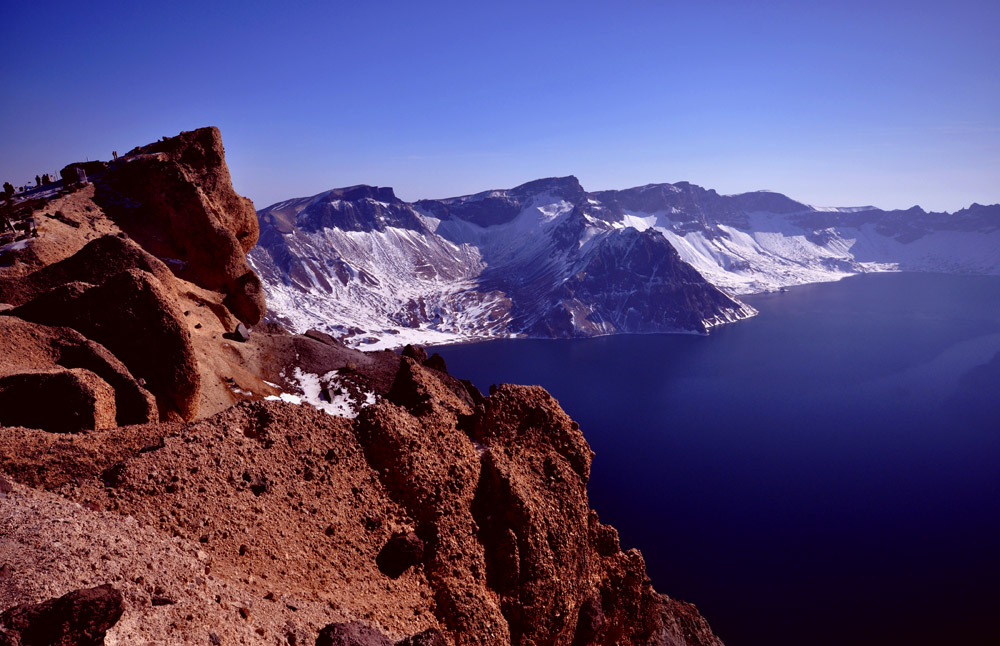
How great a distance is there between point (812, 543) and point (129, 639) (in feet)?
273

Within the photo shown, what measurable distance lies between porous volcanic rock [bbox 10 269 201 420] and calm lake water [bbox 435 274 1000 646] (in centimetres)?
5754

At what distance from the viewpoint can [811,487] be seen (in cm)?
8850

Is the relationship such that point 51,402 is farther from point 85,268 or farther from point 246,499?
point 85,268

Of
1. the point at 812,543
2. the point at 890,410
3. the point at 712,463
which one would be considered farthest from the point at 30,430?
the point at 890,410

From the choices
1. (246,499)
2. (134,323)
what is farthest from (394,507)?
(134,323)

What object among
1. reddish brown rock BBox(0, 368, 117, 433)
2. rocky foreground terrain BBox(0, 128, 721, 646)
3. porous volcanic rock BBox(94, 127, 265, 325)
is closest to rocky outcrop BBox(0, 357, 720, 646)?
rocky foreground terrain BBox(0, 128, 721, 646)

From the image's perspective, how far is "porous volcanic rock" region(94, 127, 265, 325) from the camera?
34781mm

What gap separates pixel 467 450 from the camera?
2022 centimetres

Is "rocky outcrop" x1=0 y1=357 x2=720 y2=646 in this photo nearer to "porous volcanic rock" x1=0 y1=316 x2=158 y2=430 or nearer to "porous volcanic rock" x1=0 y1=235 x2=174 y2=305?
"porous volcanic rock" x1=0 y1=316 x2=158 y2=430

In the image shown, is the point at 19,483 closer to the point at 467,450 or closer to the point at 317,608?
the point at 317,608

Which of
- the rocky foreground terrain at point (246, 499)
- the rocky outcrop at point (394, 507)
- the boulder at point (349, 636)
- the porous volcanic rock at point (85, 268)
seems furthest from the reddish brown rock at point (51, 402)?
the boulder at point (349, 636)

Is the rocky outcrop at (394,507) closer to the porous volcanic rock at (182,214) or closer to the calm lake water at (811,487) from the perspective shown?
the porous volcanic rock at (182,214)

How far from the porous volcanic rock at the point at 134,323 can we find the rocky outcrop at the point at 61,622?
15526mm

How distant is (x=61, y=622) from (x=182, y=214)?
106ft
